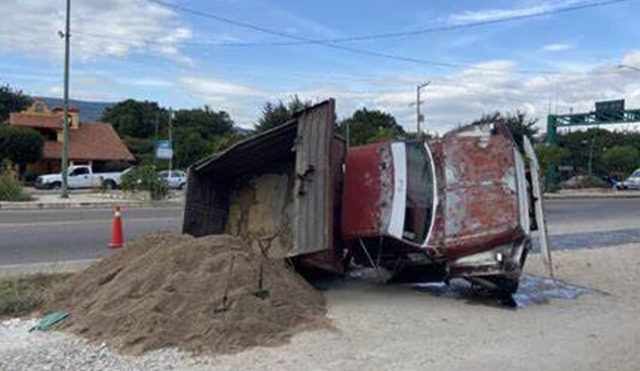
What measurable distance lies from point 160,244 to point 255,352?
8.17ft

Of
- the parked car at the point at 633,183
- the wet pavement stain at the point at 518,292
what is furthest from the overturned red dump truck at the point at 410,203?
the parked car at the point at 633,183

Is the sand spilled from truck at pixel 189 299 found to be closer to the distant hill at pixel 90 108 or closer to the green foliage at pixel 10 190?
the green foliage at pixel 10 190

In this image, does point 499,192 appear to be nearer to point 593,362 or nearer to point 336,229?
point 336,229

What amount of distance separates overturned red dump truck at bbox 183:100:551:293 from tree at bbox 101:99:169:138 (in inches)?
3397

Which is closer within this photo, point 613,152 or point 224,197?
point 224,197

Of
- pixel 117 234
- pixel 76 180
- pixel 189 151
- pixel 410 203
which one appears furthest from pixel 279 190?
pixel 189 151

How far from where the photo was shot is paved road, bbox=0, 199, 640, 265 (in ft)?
42.7

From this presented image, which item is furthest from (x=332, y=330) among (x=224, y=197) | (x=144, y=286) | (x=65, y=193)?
(x=65, y=193)

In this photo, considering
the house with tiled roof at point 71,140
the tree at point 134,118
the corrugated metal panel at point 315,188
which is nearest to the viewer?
the corrugated metal panel at point 315,188

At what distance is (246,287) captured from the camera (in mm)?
7535

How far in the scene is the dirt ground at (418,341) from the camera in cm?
620

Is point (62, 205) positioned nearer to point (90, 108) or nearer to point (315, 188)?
point (315, 188)

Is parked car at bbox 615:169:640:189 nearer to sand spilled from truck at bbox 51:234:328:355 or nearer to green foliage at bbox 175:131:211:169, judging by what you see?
Result: green foliage at bbox 175:131:211:169

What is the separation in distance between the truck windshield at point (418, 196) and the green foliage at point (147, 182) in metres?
23.9
